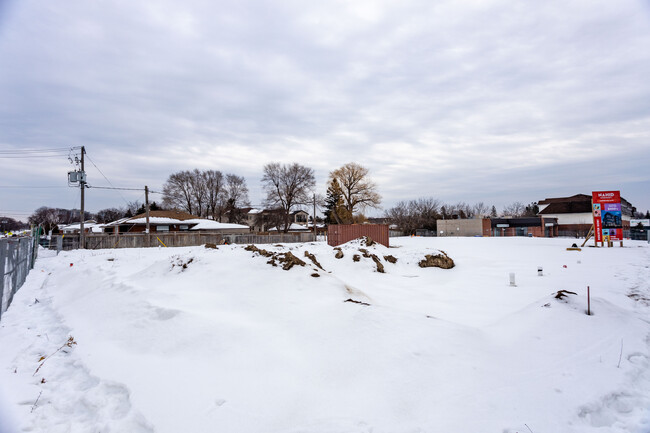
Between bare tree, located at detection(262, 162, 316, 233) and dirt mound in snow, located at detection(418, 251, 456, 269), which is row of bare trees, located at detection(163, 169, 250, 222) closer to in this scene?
bare tree, located at detection(262, 162, 316, 233)

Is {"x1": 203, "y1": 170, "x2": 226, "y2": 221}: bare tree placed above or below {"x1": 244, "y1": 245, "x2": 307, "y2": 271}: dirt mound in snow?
above

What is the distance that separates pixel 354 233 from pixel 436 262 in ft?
32.6

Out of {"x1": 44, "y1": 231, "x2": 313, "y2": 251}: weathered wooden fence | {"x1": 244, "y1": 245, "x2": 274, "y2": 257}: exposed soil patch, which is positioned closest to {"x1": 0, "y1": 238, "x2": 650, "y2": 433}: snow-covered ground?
{"x1": 244, "y1": 245, "x2": 274, "y2": 257}: exposed soil patch

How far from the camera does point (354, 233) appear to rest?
27.3 meters

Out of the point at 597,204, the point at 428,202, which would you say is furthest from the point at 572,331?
the point at 428,202

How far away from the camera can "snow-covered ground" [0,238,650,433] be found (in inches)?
156

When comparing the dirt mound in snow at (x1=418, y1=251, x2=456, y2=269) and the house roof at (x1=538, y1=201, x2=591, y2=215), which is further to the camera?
the house roof at (x1=538, y1=201, x2=591, y2=215)

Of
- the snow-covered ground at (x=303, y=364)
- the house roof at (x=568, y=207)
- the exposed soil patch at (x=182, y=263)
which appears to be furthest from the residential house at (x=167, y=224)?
the house roof at (x=568, y=207)

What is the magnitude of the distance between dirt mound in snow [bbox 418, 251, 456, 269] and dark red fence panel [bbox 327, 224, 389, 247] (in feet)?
29.8

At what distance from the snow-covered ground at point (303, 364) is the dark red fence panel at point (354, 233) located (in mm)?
18109

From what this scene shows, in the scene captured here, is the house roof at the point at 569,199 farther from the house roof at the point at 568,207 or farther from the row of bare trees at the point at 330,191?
the row of bare trees at the point at 330,191

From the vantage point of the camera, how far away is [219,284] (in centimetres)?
876

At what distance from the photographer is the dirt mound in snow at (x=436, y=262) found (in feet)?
58.8

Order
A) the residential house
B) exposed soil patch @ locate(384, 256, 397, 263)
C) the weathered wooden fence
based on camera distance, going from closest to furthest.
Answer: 1. exposed soil patch @ locate(384, 256, 397, 263)
2. the weathered wooden fence
3. the residential house
